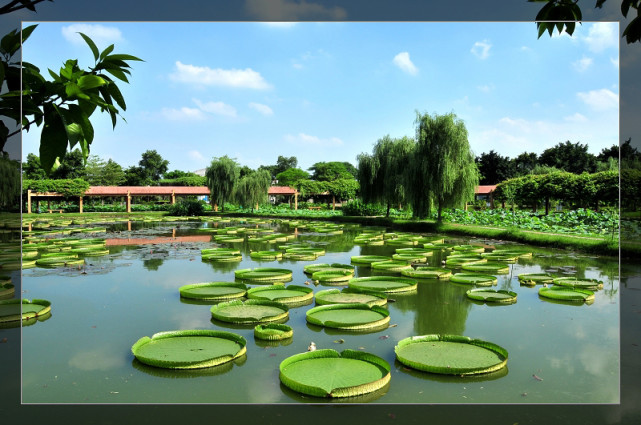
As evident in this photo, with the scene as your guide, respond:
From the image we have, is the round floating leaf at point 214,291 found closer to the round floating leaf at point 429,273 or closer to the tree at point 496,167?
the round floating leaf at point 429,273

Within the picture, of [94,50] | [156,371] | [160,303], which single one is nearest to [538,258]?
[160,303]

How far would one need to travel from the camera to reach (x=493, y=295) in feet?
20.1

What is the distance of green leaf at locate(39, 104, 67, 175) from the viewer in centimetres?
116

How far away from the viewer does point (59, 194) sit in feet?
100

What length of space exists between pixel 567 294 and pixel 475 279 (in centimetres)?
146

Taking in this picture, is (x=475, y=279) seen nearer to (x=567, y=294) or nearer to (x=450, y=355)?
(x=567, y=294)

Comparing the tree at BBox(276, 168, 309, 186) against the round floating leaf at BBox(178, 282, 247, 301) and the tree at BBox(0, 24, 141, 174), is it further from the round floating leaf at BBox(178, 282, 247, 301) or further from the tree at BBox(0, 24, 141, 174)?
the tree at BBox(0, 24, 141, 174)

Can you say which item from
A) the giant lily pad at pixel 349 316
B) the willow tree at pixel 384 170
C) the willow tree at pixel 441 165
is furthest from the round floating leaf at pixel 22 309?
the willow tree at pixel 384 170

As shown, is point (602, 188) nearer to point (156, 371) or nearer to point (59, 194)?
point (156, 371)

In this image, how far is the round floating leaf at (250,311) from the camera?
4867 mm

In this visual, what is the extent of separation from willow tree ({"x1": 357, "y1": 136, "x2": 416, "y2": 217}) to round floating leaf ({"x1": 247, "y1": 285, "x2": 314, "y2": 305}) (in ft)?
48.4

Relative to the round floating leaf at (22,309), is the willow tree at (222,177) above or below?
above

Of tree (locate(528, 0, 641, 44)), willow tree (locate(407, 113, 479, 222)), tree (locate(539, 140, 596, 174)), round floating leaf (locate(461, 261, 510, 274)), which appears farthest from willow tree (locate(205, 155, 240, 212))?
tree (locate(528, 0, 641, 44))

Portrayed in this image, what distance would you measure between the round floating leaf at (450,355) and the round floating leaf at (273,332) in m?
1.13
